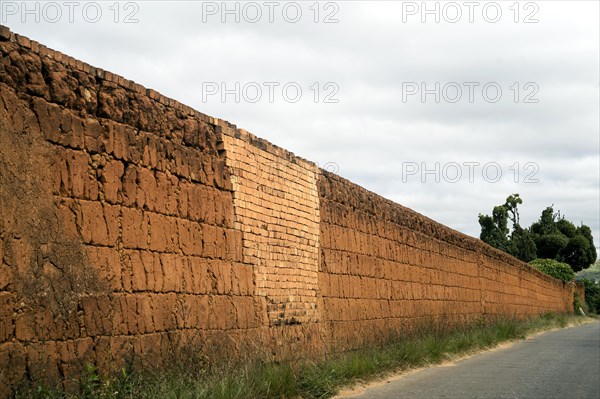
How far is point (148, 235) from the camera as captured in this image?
777cm

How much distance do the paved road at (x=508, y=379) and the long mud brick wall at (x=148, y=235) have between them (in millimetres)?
1527

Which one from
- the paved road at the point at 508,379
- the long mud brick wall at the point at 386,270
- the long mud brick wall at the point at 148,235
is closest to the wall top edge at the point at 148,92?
the long mud brick wall at the point at 148,235

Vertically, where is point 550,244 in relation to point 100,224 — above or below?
above

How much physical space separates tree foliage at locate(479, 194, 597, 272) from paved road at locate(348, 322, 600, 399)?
50.2 meters

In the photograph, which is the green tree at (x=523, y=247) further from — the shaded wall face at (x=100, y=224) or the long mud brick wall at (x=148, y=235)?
the shaded wall face at (x=100, y=224)

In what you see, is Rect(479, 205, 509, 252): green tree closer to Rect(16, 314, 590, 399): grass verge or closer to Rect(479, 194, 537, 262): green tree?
Rect(479, 194, 537, 262): green tree

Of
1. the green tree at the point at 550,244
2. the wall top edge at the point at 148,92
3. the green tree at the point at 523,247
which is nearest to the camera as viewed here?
the wall top edge at the point at 148,92

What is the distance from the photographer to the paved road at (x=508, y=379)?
30.2ft

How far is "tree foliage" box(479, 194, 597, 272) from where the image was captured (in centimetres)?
6469

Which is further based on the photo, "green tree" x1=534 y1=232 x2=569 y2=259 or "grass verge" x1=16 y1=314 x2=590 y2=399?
"green tree" x1=534 y1=232 x2=569 y2=259

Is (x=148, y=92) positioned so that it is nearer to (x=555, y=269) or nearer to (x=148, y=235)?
(x=148, y=235)

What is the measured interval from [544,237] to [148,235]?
2478 inches

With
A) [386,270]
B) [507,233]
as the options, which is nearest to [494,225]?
[507,233]

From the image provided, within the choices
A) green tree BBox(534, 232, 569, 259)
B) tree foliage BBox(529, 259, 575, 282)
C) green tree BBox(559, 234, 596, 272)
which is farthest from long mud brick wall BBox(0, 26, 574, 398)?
green tree BBox(559, 234, 596, 272)
